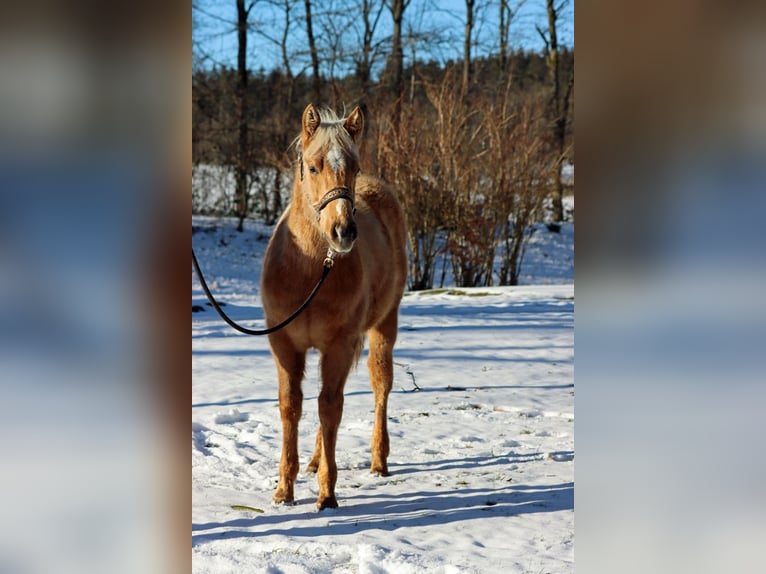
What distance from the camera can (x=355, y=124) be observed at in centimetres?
375

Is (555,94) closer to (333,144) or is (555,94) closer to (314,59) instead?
(314,59)

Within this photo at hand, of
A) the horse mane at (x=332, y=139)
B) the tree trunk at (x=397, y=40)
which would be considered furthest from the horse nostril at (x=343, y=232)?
the tree trunk at (x=397, y=40)

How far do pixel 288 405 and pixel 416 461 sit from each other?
112 centimetres

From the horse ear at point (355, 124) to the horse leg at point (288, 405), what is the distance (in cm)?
110

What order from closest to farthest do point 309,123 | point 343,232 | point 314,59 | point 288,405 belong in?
point 343,232 < point 309,123 < point 288,405 < point 314,59

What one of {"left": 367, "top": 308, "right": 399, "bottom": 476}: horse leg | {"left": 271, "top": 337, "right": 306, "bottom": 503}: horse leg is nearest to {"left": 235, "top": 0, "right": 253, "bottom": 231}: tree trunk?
{"left": 367, "top": 308, "right": 399, "bottom": 476}: horse leg

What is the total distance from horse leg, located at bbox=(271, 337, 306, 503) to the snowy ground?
120mm

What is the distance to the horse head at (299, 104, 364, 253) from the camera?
3.35 m

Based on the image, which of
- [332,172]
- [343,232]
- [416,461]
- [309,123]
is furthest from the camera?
[416,461]

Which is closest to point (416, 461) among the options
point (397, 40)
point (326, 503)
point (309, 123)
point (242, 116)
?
point (326, 503)

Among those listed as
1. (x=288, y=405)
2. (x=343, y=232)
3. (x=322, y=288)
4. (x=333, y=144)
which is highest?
(x=333, y=144)

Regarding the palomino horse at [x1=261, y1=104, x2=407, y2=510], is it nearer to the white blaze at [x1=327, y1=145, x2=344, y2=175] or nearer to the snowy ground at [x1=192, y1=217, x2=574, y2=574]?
the white blaze at [x1=327, y1=145, x2=344, y2=175]
